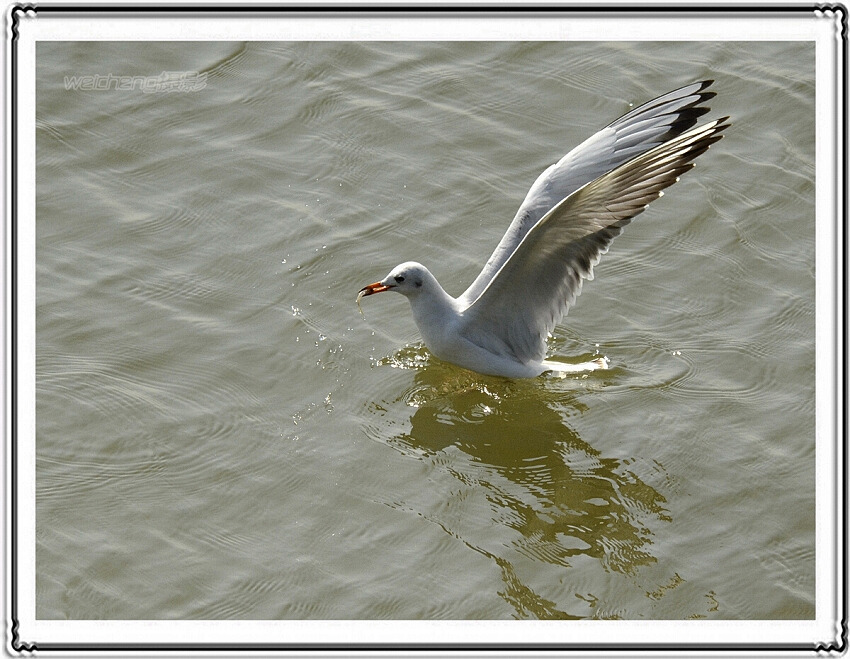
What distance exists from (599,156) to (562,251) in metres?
1.15

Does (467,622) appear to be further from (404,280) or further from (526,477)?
(404,280)

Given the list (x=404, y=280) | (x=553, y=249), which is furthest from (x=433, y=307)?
(x=553, y=249)

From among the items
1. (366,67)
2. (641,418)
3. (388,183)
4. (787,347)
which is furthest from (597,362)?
(366,67)

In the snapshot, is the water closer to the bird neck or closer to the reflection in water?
the reflection in water

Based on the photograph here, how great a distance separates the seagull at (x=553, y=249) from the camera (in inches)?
242

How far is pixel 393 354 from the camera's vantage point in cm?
706

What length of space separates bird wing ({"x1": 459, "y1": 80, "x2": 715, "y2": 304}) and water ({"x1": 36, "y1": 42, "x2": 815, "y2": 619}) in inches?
26.5

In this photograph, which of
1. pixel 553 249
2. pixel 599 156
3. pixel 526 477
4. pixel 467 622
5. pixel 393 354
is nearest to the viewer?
pixel 467 622

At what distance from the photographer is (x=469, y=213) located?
7965mm

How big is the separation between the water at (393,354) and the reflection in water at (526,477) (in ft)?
0.06

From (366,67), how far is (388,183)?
145 centimetres
